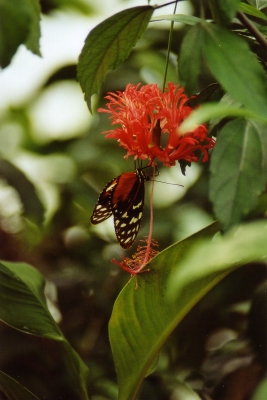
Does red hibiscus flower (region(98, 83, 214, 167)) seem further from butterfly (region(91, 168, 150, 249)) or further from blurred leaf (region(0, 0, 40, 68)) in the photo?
blurred leaf (region(0, 0, 40, 68))

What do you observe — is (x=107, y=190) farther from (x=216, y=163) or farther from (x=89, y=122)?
(x=216, y=163)

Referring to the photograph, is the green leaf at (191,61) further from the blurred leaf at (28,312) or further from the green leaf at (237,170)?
the blurred leaf at (28,312)

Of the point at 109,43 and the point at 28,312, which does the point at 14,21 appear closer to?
the point at 109,43

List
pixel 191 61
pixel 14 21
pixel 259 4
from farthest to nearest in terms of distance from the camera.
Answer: pixel 259 4 < pixel 191 61 < pixel 14 21

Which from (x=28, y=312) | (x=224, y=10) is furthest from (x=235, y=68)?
(x=28, y=312)

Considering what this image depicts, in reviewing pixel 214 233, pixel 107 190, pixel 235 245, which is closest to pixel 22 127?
pixel 107 190

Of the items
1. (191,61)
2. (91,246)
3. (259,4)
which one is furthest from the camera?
(91,246)
